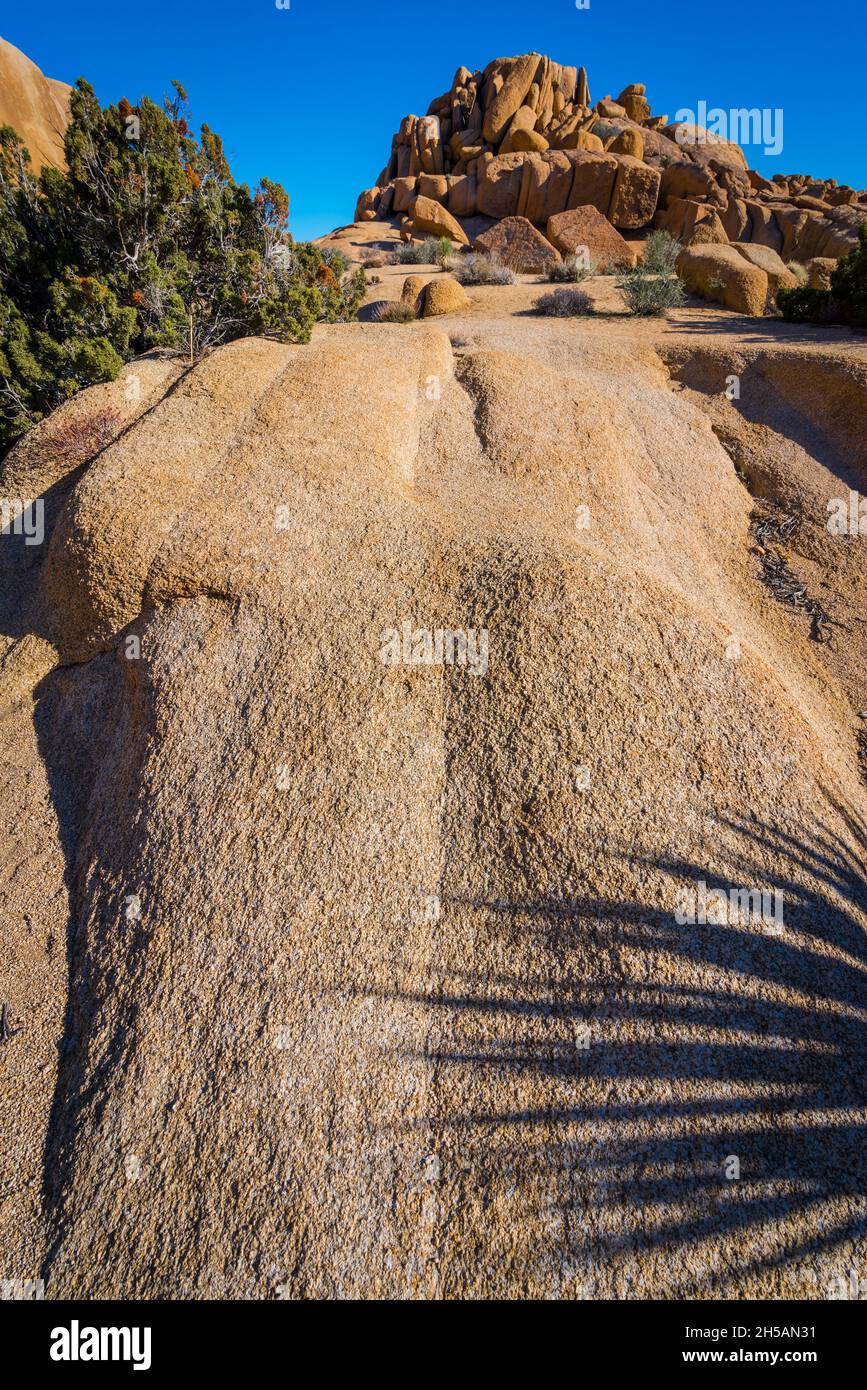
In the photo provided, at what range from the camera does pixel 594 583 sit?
4.60 m

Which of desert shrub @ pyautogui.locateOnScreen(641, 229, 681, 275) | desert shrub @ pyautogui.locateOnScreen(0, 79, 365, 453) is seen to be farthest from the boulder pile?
desert shrub @ pyautogui.locateOnScreen(0, 79, 365, 453)

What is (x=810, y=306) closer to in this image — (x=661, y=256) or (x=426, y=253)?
(x=661, y=256)

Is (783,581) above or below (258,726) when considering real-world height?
above

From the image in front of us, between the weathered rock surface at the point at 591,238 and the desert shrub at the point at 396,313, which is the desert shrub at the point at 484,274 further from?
the desert shrub at the point at 396,313

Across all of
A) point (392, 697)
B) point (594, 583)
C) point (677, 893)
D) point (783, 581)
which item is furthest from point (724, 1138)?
point (783, 581)

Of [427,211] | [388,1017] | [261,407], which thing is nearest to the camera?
[388,1017]

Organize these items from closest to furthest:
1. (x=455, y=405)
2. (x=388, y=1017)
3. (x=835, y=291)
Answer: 1. (x=388, y=1017)
2. (x=455, y=405)
3. (x=835, y=291)

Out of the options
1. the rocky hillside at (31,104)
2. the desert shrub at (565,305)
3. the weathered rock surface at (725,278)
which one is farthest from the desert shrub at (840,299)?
the rocky hillside at (31,104)

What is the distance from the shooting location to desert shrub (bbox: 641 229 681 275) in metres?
14.9

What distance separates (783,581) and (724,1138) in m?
5.68

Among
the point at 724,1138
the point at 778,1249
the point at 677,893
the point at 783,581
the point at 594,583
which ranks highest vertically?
the point at 783,581

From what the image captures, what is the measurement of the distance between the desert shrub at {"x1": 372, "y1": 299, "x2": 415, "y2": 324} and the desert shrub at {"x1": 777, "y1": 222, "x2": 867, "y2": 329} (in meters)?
7.39

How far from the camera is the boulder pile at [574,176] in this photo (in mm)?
25109

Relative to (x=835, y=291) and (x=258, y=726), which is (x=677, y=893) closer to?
(x=258, y=726)
